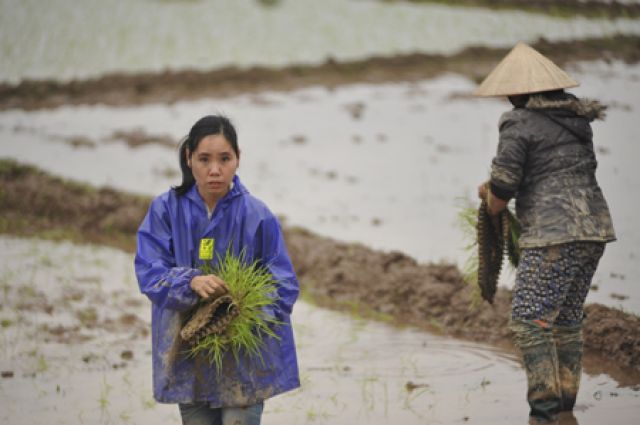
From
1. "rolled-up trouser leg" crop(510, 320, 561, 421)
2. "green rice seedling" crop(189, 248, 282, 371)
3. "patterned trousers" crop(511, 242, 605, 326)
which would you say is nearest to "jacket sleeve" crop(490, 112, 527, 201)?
"patterned trousers" crop(511, 242, 605, 326)

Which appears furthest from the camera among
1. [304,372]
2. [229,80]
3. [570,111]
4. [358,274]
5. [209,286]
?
[229,80]

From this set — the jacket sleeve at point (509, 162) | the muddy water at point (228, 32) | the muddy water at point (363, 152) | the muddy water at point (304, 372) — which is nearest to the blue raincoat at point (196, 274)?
the jacket sleeve at point (509, 162)

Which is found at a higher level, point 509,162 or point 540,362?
point 509,162

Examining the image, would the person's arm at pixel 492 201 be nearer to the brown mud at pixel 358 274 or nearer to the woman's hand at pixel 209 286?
the brown mud at pixel 358 274

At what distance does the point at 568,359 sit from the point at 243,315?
158cm

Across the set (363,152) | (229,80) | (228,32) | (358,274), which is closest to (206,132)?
(358,274)

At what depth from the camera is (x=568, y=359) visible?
405 cm

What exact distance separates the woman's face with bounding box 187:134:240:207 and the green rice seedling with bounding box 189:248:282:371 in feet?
0.72

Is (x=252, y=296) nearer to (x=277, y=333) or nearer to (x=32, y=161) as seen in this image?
(x=277, y=333)

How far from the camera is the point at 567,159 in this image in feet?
12.8

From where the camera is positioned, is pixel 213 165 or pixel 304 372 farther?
pixel 304 372

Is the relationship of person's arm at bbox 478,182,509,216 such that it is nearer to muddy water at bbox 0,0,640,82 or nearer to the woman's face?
the woman's face

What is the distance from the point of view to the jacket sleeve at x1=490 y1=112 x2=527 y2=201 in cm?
387

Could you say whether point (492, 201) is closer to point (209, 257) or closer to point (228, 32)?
point (209, 257)
